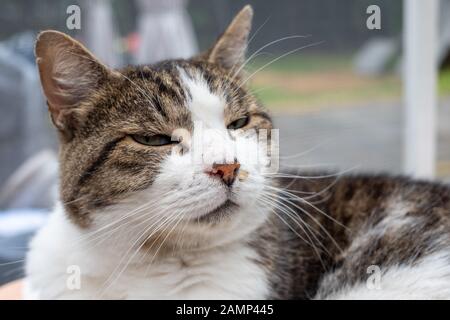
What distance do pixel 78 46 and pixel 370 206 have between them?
0.69 m

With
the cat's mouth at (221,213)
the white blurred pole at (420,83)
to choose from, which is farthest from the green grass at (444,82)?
the cat's mouth at (221,213)

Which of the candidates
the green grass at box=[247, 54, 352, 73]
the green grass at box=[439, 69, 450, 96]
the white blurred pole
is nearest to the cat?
the green grass at box=[247, 54, 352, 73]

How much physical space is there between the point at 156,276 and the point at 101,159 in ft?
0.78

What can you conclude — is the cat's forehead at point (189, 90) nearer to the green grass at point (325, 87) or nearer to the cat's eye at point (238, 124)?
the cat's eye at point (238, 124)

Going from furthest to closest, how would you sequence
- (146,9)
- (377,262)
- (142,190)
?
(146,9)
(377,262)
(142,190)

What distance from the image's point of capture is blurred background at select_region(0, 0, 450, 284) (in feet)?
6.76

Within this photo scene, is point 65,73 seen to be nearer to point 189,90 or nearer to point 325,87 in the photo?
point 189,90

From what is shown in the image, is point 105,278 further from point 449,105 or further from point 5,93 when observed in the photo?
point 449,105

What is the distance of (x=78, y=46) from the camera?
3.43ft

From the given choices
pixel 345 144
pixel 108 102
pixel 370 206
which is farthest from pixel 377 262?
pixel 345 144

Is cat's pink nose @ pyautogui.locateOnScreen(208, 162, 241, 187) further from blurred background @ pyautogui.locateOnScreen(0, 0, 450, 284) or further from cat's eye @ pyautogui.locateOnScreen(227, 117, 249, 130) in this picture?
blurred background @ pyautogui.locateOnScreen(0, 0, 450, 284)

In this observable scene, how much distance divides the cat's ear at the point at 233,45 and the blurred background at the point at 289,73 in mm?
541

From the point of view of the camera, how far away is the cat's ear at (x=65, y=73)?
1.03m

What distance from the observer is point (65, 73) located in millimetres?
1064
